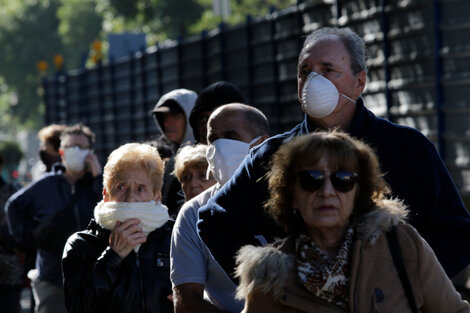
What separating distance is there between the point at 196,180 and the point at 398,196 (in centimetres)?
164

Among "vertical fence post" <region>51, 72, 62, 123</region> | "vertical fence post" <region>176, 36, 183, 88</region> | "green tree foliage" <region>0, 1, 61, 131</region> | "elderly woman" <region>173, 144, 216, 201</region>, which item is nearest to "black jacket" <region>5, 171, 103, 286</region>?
"elderly woman" <region>173, 144, 216, 201</region>

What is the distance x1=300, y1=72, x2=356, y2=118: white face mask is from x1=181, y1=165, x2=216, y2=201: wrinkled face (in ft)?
4.67

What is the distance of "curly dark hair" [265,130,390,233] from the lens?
2975 mm

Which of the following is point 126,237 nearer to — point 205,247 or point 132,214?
point 132,214

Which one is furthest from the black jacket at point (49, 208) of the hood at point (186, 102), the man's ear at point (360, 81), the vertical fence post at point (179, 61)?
the vertical fence post at point (179, 61)

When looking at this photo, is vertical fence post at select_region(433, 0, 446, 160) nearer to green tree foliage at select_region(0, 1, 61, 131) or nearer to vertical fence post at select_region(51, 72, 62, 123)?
vertical fence post at select_region(51, 72, 62, 123)

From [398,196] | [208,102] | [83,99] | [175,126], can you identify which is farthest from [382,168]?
[83,99]

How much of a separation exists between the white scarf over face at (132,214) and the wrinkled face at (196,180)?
0.26 m

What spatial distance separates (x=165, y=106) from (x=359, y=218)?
374 cm

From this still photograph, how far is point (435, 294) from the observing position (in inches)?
113

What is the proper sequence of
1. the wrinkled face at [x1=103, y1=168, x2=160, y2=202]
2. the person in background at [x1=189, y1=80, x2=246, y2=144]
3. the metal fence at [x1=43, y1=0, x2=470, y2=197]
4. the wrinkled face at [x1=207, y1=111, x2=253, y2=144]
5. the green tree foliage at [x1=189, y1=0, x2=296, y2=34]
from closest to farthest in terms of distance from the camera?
the wrinkled face at [x1=207, y1=111, x2=253, y2=144] → the wrinkled face at [x1=103, y1=168, x2=160, y2=202] → the person in background at [x1=189, y1=80, x2=246, y2=144] → the metal fence at [x1=43, y1=0, x2=470, y2=197] → the green tree foliage at [x1=189, y1=0, x2=296, y2=34]

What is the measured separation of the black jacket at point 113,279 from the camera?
4.36 metres

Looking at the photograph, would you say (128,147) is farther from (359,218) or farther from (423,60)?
(423,60)

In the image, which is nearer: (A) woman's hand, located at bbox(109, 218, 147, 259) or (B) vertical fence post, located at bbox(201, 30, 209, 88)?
(A) woman's hand, located at bbox(109, 218, 147, 259)
